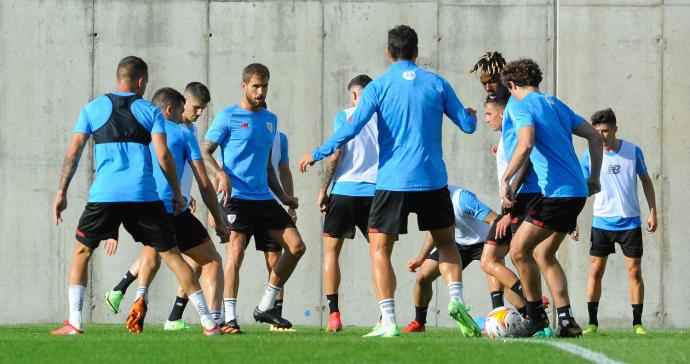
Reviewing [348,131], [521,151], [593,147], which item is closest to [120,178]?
[348,131]

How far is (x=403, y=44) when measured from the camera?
28.8 feet

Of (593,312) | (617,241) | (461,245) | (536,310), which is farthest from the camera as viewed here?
(617,241)

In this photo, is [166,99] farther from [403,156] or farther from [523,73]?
[523,73]

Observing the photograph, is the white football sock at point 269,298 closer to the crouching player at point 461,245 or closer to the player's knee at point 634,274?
the crouching player at point 461,245

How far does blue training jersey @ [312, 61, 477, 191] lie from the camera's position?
28.3ft

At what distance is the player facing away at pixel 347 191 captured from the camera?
10.6 meters

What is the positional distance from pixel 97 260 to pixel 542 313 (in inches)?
250

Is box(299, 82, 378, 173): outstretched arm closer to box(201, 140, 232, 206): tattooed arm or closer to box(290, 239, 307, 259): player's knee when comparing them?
box(201, 140, 232, 206): tattooed arm

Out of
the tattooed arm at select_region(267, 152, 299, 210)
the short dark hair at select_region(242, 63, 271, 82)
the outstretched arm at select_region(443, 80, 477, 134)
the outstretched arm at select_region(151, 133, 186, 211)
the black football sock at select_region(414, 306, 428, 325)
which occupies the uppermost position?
the short dark hair at select_region(242, 63, 271, 82)

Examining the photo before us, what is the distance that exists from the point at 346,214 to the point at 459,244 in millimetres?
1092

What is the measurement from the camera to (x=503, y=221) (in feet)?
31.5

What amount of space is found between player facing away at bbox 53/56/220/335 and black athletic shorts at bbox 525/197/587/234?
Answer: 2.44 m

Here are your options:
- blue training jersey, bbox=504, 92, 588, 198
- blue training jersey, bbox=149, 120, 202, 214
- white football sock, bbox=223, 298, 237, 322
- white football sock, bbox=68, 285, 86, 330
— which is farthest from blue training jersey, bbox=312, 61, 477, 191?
white football sock, bbox=223, 298, 237, 322

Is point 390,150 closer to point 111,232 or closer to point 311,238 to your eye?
point 111,232
